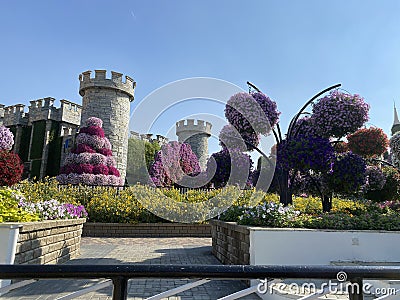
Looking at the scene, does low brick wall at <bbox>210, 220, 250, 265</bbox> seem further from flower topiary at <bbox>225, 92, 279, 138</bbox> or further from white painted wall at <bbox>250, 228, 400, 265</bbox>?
flower topiary at <bbox>225, 92, 279, 138</bbox>

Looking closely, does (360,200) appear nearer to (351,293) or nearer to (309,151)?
(309,151)

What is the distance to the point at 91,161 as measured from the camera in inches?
655

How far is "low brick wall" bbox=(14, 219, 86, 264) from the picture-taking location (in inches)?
138

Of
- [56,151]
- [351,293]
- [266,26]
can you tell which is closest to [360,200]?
[266,26]

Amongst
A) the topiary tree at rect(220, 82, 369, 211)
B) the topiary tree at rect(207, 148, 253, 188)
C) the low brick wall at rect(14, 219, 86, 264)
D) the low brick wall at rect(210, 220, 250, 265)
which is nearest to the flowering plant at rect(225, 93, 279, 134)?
the topiary tree at rect(220, 82, 369, 211)

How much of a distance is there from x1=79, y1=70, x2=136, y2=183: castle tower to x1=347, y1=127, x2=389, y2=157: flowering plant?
1558 cm

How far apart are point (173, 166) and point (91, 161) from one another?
4.49m

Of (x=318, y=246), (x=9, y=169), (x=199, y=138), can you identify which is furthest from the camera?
(x=199, y=138)

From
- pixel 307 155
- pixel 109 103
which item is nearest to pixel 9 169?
pixel 109 103

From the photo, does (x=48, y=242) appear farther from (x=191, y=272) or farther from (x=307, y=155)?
(x=307, y=155)

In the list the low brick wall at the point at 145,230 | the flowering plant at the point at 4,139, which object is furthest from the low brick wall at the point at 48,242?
the flowering plant at the point at 4,139

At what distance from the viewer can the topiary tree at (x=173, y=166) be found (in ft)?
51.8

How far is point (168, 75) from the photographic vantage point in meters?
5.81

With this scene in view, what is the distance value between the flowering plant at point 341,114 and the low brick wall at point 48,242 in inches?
193
